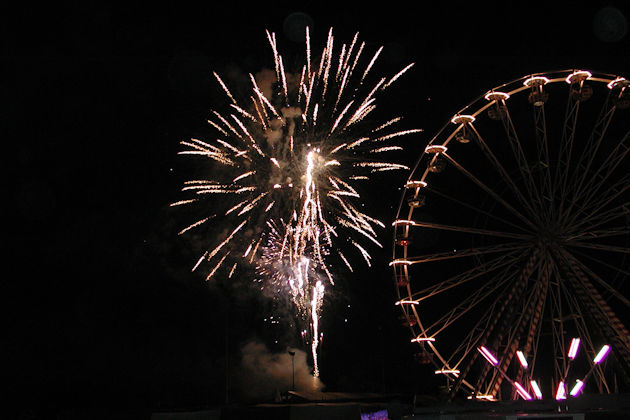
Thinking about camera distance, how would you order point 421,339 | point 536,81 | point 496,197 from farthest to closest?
point 421,339 → point 496,197 → point 536,81

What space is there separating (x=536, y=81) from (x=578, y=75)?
142 cm

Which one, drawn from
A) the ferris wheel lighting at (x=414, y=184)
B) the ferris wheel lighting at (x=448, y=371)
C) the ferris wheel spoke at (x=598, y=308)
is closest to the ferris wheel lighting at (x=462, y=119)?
the ferris wheel lighting at (x=414, y=184)

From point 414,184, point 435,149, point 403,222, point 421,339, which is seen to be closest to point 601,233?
point 435,149

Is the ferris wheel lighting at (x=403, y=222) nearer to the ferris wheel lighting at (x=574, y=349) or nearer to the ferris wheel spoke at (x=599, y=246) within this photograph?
the ferris wheel spoke at (x=599, y=246)

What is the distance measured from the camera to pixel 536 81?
25.1m

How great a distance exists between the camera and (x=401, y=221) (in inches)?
1093

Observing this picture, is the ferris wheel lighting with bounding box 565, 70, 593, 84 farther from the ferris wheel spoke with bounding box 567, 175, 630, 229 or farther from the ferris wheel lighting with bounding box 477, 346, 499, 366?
the ferris wheel lighting with bounding box 477, 346, 499, 366

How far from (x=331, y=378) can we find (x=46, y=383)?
20.9 metres

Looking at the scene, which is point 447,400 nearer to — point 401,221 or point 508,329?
point 508,329

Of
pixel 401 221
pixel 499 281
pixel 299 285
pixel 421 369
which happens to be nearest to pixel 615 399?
pixel 499 281

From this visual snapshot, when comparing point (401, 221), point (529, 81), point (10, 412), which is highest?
point (529, 81)

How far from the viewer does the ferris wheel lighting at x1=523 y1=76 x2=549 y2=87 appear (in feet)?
82.3

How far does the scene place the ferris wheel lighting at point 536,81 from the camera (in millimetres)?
25094

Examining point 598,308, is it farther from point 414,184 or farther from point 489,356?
point 414,184
